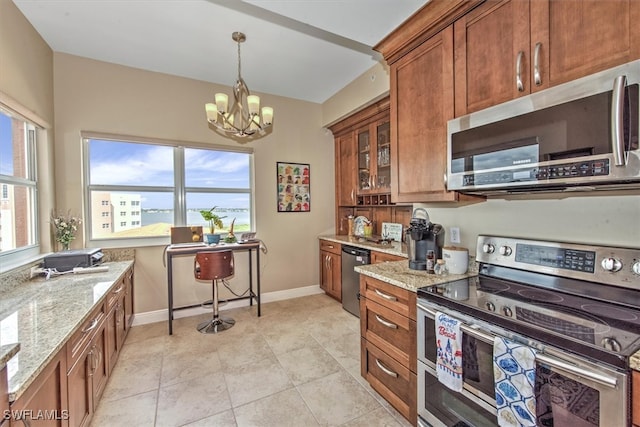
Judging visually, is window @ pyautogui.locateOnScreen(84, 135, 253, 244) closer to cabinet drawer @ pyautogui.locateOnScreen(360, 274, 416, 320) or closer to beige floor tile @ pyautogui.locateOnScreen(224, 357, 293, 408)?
beige floor tile @ pyautogui.locateOnScreen(224, 357, 293, 408)

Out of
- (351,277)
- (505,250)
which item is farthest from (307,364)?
(505,250)

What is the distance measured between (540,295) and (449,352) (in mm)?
557

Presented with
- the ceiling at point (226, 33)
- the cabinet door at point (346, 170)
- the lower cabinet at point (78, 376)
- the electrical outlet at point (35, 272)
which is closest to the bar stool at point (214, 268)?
the lower cabinet at point (78, 376)

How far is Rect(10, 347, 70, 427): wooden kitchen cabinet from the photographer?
0.95m

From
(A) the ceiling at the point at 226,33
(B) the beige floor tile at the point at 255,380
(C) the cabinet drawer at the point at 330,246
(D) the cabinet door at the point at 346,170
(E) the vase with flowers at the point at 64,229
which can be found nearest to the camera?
(B) the beige floor tile at the point at 255,380

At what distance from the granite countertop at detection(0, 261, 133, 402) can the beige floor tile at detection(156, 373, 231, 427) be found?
2.82 ft

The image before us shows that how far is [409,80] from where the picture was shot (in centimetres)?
200

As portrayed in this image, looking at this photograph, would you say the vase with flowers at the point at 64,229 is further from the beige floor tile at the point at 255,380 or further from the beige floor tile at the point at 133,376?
the beige floor tile at the point at 255,380

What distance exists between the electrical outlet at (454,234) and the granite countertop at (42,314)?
2.28 meters

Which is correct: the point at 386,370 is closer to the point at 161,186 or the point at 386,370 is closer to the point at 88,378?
the point at 88,378

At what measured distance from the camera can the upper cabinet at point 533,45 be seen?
1.09m

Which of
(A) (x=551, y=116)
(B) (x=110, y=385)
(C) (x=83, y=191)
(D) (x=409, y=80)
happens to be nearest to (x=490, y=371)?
(A) (x=551, y=116)

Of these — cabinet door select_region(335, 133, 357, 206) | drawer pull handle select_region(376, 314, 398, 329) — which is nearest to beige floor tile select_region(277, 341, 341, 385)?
drawer pull handle select_region(376, 314, 398, 329)

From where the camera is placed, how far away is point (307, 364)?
2395 millimetres
